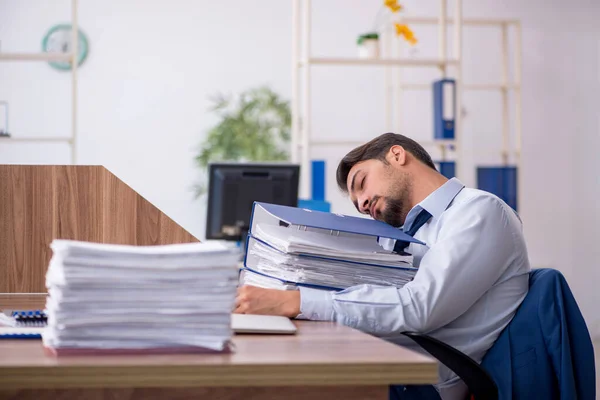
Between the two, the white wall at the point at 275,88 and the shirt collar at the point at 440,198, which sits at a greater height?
the white wall at the point at 275,88

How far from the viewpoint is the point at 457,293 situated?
1.45 metres

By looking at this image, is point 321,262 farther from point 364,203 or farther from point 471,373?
point 364,203

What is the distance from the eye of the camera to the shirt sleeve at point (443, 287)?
1.36 meters

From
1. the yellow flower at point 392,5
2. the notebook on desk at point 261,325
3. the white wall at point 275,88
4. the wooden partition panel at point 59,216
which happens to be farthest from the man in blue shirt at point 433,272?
the white wall at point 275,88

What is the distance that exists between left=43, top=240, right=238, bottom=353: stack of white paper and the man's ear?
A: 1.09 m

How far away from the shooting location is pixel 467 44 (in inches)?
249

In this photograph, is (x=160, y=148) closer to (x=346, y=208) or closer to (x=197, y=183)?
(x=197, y=183)

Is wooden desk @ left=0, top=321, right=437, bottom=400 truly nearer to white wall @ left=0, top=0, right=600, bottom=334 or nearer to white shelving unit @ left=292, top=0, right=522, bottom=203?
white shelving unit @ left=292, top=0, right=522, bottom=203

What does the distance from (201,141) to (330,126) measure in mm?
1026

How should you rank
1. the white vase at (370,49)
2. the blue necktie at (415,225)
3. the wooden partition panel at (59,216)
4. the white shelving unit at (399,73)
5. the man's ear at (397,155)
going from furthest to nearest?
the white vase at (370,49)
the white shelving unit at (399,73)
the man's ear at (397,155)
the blue necktie at (415,225)
the wooden partition panel at (59,216)

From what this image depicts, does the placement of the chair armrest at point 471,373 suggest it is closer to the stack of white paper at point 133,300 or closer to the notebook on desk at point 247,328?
the notebook on desk at point 247,328

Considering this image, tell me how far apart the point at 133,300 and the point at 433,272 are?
0.74 metres

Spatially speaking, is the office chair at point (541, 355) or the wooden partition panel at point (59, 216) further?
the wooden partition panel at point (59, 216)

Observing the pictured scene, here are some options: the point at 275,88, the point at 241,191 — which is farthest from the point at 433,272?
the point at 275,88
